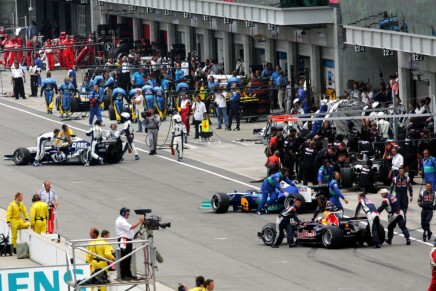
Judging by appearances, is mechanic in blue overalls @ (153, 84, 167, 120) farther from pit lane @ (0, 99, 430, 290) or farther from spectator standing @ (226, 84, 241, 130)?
pit lane @ (0, 99, 430, 290)

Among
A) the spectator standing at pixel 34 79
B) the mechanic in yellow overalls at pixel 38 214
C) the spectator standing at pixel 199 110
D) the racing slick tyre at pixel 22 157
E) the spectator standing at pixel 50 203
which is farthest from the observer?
the spectator standing at pixel 34 79

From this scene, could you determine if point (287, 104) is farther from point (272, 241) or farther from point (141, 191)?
point (272, 241)

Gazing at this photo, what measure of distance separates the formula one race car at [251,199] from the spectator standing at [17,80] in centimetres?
2444

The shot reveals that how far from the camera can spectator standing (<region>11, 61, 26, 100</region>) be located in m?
60.7

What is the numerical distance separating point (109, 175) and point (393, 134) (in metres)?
7.95

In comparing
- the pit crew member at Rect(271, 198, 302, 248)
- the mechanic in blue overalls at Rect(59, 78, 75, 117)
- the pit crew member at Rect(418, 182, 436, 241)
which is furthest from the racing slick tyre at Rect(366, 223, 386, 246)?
the mechanic in blue overalls at Rect(59, 78, 75, 117)

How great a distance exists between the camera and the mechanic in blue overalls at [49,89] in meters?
56.3

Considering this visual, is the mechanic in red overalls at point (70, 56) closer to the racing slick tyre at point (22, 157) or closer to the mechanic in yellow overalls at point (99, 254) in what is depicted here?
the racing slick tyre at point (22, 157)

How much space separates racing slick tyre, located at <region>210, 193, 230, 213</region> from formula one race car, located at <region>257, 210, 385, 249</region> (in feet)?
13.5

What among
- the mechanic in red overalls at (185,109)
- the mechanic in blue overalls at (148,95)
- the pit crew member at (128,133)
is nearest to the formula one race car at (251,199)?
the pit crew member at (128,133)

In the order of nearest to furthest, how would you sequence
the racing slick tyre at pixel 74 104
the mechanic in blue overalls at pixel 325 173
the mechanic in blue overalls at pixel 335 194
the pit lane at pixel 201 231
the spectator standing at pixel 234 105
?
the pit lane at pixel 201 231
the mechanic in blue overalls at pixel 335 194
the mechanic in blue overalls at pixel 325 173
the spectator standing at pixel 234 105
the racing slick tyre at pixel 74 104

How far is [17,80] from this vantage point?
61969 mm

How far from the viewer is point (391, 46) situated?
47.7 meters

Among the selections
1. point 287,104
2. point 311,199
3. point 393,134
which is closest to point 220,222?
point 311,199
